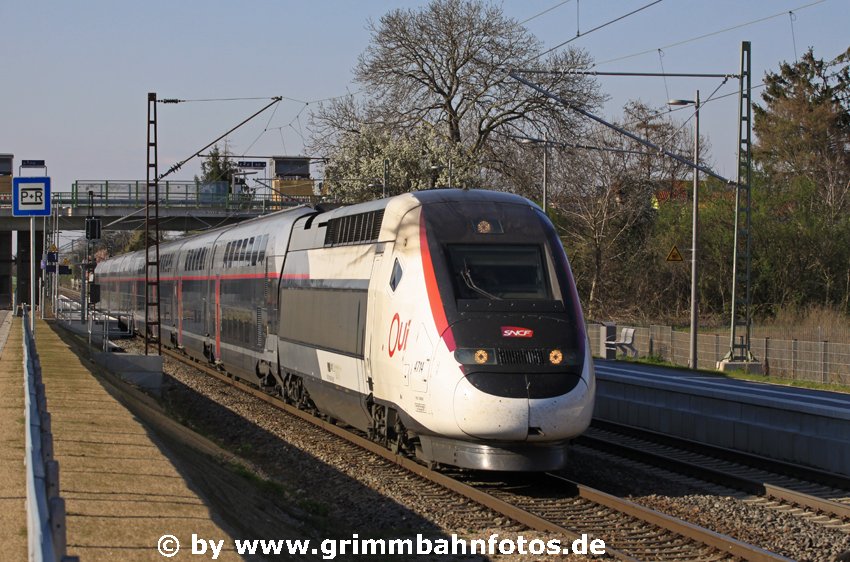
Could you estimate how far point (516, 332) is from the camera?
12.6 metres

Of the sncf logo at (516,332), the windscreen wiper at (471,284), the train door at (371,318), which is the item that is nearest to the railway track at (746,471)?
the sncf logo at (516,332)

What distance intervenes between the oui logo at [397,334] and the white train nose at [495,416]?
5.34 feet

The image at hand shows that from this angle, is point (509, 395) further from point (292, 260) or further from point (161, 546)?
point (292, 260)

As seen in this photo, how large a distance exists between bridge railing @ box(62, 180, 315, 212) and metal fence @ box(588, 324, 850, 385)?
24.5m

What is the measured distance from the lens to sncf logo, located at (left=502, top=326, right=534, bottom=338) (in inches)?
493

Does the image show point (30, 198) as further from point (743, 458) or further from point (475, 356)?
point (743, 458)

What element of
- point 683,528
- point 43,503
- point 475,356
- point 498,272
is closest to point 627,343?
point 498,272

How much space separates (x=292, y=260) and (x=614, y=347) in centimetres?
2000

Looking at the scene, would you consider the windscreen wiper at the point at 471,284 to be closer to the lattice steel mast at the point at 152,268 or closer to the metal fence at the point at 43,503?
the metal fence at the point at 43,503

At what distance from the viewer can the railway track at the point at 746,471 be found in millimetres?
11859

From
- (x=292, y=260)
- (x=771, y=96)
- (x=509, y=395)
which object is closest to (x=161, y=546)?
(x=509, y=395)

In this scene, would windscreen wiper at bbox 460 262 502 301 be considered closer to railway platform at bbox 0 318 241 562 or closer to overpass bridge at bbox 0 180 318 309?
railway platform at bbox 0 318 241 562

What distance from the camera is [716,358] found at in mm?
35844

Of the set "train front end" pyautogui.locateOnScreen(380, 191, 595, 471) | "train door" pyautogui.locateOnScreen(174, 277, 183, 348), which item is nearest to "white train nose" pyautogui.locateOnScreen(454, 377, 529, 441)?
"train front end" pyautogui.locateOnScreen(380, 191, 595, 471)
